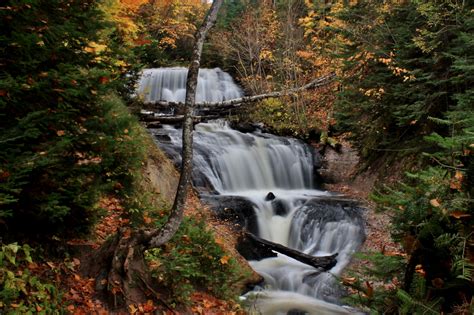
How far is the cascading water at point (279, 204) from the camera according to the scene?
934 cm

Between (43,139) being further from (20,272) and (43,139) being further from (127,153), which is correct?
(127,153)

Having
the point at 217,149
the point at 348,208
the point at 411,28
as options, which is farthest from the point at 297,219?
the point at 411,28

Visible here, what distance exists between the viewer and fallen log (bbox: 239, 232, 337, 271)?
33.8ft

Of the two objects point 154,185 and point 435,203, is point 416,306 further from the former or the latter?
point 154,185

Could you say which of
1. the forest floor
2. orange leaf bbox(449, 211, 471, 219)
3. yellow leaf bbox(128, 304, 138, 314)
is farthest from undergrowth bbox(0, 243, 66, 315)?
orange leaf bbox(449, 211, 471, 219)

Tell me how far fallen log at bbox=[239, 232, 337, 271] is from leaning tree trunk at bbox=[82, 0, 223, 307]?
5.42 m

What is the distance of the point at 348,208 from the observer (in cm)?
1266

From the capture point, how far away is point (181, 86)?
81.9ft

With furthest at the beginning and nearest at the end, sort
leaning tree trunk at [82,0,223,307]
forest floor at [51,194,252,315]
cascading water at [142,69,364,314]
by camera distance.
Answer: cascading water at [142,69,364,314]
leaning tree trunk at [82,0,223,307]
forest floor at [51,194,252,315]

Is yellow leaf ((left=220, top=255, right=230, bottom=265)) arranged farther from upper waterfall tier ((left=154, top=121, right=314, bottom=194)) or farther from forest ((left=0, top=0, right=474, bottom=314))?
upper waterfall tier ((left=154, top=121, right=314, bottom=194))

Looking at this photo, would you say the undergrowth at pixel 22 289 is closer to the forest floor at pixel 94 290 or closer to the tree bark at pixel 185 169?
the forest floor at pixel 94 290

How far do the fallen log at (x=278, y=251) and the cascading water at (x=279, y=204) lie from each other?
0.16 metres

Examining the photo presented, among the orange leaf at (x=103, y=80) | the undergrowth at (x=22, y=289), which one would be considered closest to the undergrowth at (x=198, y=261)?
the undergrowth at (x=22, y=289)

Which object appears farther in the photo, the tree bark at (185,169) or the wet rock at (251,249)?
the wet rock at (251,249)
